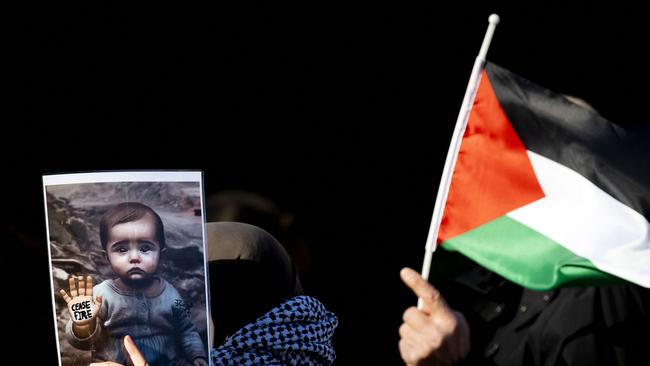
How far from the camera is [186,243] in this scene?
1762 mm

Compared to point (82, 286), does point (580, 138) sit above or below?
above

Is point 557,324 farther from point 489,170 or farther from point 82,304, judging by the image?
point 82,304

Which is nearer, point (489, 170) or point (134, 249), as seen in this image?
point (134, 249)

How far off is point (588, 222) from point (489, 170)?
0.28 meters

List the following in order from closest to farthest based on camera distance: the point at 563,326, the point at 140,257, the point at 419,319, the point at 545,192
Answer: the point at 140,257 < the point at 419,319 < the point at 545,192 < the point at 563,326

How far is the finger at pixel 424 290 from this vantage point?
5.96 feet

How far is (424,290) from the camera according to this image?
1.83 m

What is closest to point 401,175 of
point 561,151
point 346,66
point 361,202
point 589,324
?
point 361,202

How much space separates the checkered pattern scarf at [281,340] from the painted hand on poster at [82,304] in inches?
13.9

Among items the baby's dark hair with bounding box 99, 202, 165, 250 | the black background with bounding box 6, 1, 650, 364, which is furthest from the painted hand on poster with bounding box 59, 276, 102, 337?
the black background with bounding box 6, 1, 650, 364

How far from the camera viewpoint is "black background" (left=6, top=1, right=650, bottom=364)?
11.6 feet

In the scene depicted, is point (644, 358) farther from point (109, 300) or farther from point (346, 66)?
point (346, 66)

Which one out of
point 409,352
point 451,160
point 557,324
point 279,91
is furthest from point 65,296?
point 279,91

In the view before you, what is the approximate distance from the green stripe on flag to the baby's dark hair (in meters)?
0.77
